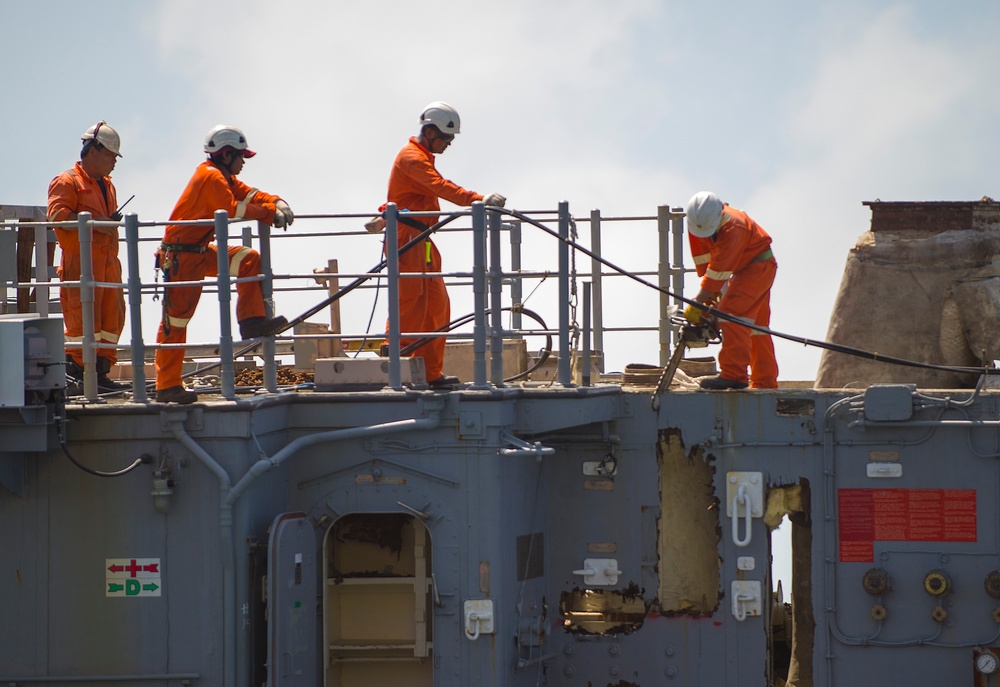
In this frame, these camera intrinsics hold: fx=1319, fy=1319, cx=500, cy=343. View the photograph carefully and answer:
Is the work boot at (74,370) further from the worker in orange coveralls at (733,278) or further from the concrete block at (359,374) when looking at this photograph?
the worker in orange coveralls at (733,278)

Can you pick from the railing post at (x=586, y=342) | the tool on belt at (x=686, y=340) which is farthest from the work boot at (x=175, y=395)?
the tool on belt at (x=686, y=340)

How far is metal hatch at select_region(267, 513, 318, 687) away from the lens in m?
7.94

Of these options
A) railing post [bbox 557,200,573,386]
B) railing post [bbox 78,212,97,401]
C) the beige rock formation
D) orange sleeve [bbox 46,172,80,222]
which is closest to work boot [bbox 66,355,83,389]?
orange sleeve [bbox 46,172,80,222]

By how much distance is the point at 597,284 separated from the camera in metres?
10.3

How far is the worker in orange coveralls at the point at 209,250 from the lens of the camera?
27.9ft

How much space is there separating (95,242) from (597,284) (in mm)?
3839

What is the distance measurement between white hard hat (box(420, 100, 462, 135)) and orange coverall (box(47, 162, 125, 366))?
2594mm

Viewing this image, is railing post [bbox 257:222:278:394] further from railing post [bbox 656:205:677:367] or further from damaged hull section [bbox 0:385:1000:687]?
railing post [bbox 656:205:677:367]

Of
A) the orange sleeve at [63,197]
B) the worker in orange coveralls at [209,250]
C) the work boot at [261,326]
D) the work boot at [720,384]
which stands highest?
the orange sleeve at [63,197]

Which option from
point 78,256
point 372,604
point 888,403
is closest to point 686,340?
point 888,403

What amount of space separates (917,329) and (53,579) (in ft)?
21.6

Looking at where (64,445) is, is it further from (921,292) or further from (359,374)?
(921,292)

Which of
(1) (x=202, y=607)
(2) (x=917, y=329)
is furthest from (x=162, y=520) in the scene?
(2) (x=917, y=329)

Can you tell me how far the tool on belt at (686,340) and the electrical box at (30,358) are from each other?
394 cm
